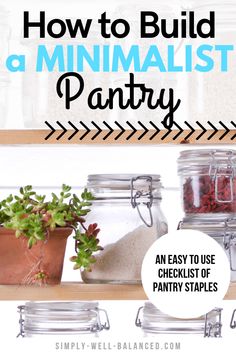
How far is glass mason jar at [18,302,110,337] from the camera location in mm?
1180

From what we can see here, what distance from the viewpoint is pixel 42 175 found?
138cm

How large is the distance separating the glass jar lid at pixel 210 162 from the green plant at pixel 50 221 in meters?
0.15

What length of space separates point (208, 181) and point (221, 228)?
0.22 ft

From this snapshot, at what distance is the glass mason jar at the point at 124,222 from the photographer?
3.59 ft

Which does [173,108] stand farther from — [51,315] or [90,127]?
[51,315]

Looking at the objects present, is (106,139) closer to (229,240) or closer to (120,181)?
(120,181)

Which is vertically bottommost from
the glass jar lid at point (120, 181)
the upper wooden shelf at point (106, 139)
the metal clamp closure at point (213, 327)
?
the metal clamp closure at point (213, 327)

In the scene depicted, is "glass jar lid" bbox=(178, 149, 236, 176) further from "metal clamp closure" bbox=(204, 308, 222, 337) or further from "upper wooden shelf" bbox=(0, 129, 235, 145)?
"metal clamp closure" bbox=(204, 308, 222, 337)

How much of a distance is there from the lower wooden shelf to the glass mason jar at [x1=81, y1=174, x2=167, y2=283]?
2cm

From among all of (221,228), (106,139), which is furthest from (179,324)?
(106,139)

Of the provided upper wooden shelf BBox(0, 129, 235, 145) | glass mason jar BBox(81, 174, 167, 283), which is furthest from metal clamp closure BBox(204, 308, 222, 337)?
upper wooden shelf BBox(0, 129, 235, 145)

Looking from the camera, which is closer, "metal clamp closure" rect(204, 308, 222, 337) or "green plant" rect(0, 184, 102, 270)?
"green plant" rect(0, 184, 102, 270)

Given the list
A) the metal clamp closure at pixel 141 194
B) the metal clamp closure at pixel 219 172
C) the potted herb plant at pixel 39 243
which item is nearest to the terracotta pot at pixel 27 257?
the potted herb plant at pixel 39 243

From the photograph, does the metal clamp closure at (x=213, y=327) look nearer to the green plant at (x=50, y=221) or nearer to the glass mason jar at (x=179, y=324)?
the glass mason jar at (x=179, y=324)
